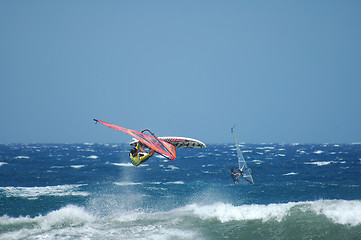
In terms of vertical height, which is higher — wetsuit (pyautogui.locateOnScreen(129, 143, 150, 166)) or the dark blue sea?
wetsuit (pyautogui.locateOnScreen(129, 143, 150, 166))

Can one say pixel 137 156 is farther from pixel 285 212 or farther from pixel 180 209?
pixel 180 209

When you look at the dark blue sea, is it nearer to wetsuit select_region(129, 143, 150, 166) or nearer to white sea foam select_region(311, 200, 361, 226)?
white sea foam select_region(311, 200, 361, 226)

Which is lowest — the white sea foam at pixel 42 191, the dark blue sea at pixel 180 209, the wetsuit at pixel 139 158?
the dark blue sea at pixel 180 209

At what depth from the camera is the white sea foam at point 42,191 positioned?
25.4 m

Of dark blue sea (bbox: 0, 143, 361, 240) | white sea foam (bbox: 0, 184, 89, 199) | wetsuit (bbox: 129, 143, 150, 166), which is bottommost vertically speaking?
dark blue sea (bbox: 0, 143, 361, 240)

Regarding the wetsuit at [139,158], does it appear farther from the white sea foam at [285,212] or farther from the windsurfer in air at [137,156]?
the white sea foam at [285,212]

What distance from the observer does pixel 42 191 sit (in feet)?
89.1

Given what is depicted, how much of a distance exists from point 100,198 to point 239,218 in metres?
11.9

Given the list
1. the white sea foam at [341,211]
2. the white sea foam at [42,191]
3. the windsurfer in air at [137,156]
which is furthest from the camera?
the white sea foam at [42,191]

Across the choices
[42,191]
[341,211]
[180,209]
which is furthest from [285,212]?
[42,191]

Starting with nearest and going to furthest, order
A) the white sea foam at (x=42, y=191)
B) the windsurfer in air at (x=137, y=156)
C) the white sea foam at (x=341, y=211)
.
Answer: the windsurfer in air at (x=137, y=156)
the white sea foam at (x=341, y=211)
the white sea foam at (x=42, y=191)

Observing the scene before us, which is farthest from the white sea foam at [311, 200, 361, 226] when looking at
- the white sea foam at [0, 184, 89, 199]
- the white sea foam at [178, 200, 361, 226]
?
the white sea foam at [0, 184, 89, 199]

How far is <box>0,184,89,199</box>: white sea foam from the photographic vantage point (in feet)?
83.5

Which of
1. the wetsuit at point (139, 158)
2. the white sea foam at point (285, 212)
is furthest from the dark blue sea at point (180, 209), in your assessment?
the wetsuit at point (139, 158)
